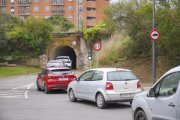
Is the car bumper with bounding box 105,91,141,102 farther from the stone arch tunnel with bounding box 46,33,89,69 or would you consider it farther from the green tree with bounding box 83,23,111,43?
the stone arch tunnel with bounding box 46,33,89,69

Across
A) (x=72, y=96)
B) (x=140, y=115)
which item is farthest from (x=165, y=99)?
(x=72, y=96)

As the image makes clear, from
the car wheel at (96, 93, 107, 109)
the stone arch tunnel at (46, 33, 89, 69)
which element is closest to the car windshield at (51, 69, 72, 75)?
the car wheel at (96, 93, 107, 109)

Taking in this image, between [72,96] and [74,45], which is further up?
[74,45]

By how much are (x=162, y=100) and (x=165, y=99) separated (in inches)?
5.0

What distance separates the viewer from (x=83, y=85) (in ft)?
55.8

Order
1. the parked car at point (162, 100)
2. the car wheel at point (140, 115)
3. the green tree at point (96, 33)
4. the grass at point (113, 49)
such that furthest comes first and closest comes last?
the green tree at point (96, 33) < the grass at point (113, 49) < the car wheel at point (140, 115) < the parked car at point (162, 100)

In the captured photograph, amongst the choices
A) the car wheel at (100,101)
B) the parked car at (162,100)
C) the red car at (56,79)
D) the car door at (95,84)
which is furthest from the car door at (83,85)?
the parked car at (162,100)

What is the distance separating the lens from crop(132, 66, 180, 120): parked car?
27.4ft

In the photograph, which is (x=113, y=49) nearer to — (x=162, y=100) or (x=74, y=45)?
(x=74, y=45)

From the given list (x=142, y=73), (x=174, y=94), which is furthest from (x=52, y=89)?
(x=174, y=94)

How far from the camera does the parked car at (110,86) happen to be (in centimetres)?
1537

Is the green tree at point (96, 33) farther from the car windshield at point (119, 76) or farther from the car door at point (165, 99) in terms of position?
the car door at point (165, 99)

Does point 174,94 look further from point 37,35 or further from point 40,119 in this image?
point 37,35

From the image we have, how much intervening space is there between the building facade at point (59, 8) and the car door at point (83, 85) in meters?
88.9
